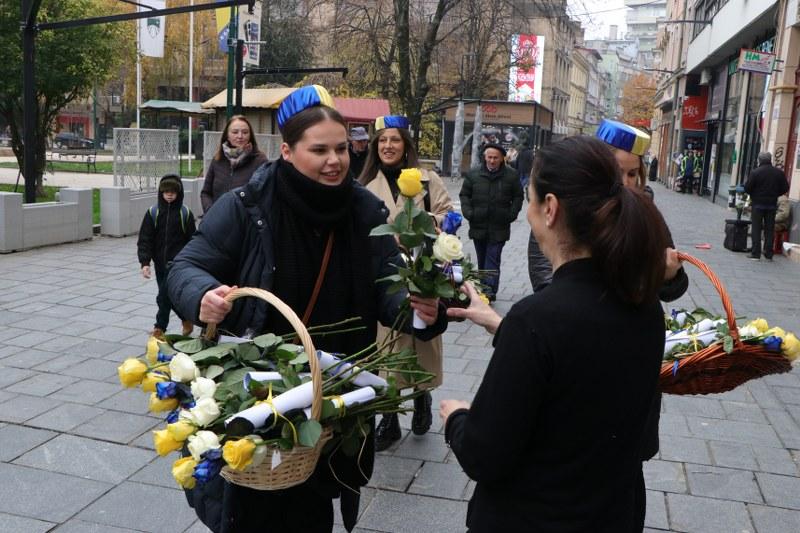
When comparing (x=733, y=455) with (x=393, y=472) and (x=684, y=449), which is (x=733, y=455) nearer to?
(x=684, y=449)

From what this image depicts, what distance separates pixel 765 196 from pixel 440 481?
11.4 metres

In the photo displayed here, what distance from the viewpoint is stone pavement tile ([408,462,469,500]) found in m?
4.11

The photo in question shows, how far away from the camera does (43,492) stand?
393cm

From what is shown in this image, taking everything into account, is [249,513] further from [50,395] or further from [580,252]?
[50,395]

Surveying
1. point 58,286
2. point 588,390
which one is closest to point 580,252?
point 588,390

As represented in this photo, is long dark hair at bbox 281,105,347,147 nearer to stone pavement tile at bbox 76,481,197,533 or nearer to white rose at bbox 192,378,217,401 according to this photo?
white rose at bbox 192,378,217,401

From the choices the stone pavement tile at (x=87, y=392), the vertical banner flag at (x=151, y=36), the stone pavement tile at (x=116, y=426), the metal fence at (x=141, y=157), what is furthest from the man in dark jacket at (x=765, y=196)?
the vertical banner flag at (x=151, y=36)

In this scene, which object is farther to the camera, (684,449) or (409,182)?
(684,449)

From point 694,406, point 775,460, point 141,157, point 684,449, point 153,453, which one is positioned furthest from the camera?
point 141,157

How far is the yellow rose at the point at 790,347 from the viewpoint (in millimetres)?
2898

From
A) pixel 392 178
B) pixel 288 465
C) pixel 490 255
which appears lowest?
pixel 490 255

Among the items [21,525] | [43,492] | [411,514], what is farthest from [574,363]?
[43,492]

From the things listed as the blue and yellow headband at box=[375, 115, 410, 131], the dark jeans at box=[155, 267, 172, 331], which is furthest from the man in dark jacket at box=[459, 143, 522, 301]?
the blue and yellow headband at box=[375, 115, 410, 131]

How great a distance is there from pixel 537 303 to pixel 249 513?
126 cm
